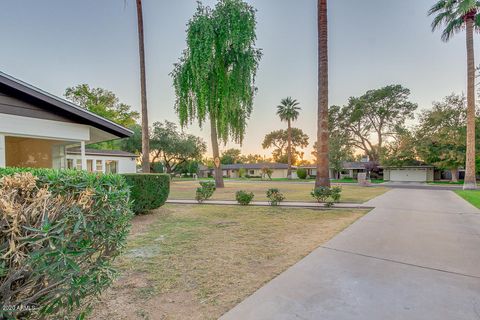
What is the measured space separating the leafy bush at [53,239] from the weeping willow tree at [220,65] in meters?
15.7

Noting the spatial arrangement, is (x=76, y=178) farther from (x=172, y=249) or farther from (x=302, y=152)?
(x=302, y=152)

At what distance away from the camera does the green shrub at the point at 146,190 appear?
7.90 metres

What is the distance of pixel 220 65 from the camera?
17609mm

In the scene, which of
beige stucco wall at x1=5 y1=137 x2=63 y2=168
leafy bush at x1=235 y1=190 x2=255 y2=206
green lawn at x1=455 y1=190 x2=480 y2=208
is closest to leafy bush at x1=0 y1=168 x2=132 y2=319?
beige stucco wall at x1=5 y1=137 x2=63 y2=168

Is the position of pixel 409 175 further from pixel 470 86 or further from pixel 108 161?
pixel 108 161

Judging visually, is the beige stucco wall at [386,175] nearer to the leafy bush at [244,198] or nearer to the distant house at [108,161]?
the leafy bush at [244,198]

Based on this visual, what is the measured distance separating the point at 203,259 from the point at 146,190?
15.2 feet

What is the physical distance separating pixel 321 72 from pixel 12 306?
12.8 meters

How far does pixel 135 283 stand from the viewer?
334 cm

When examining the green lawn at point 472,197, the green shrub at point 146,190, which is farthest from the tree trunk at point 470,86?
the green shrub at point 146,190

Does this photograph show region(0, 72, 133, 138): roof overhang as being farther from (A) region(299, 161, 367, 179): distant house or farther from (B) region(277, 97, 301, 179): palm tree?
(A) region(299, 161, 367, 179): distant house

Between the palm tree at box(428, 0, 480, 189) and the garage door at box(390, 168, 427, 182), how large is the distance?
18344 mm

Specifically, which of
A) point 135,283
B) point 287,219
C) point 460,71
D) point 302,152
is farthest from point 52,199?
point 302,152

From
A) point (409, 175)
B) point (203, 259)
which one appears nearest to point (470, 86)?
point (409, 175)
